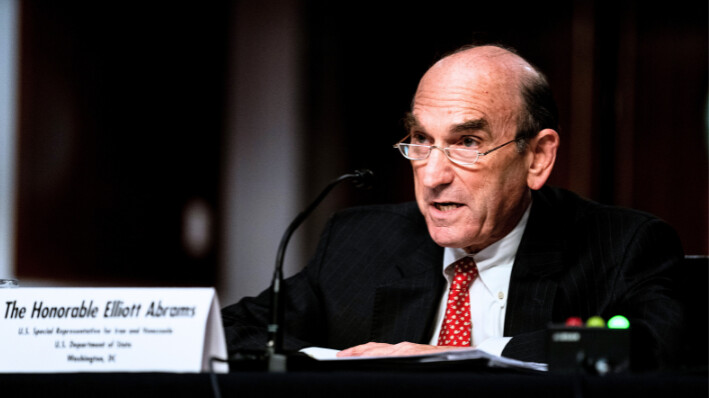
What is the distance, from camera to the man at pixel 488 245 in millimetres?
1838

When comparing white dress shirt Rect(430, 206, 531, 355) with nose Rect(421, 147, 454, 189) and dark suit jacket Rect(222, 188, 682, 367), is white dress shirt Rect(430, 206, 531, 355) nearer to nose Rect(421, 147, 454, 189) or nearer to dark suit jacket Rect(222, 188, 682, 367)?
dark suit jacket Rect(222, 188, 682, 367)

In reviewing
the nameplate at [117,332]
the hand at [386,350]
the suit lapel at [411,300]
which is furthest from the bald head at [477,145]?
the nameplate at [117,332]

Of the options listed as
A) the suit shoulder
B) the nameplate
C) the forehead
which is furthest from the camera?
the suit shoulder

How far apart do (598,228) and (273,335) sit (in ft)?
3.24

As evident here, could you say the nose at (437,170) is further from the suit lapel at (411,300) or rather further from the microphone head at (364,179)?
the microphone head at (364,179)

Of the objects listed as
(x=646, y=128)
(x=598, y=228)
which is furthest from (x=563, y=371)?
(x=646, y=128)

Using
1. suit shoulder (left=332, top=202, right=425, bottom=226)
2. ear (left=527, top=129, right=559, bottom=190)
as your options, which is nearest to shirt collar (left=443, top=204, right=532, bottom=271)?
ear (left=527, top=129, right=559, bottom=190)

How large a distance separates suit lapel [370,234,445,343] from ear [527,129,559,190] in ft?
0.94

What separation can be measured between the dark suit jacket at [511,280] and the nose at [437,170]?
0.24 metres

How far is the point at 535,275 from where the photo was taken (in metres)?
1.87

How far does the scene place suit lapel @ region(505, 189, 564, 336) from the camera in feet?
5.96

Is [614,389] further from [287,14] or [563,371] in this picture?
[287,14]

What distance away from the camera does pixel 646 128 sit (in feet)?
12.1

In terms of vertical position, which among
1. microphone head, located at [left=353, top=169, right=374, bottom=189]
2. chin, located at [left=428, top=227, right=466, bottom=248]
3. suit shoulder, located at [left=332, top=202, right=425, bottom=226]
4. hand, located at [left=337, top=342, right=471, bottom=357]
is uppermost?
microphone head, located at [left=353, top=169, right=374, bottom=189]
